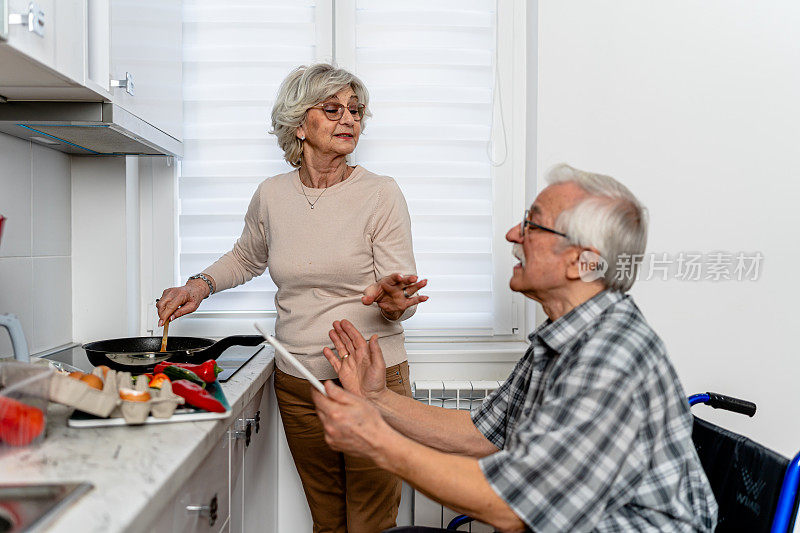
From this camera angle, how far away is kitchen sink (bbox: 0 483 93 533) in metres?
0.83

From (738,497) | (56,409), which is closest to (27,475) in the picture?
(56,409)

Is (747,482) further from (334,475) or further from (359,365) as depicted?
(334,475)

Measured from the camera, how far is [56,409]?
1338 millimetres

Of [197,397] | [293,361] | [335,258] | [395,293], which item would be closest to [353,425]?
[293,361]

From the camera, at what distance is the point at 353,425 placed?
114 centimetres

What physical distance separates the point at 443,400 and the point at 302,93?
1.08 metres

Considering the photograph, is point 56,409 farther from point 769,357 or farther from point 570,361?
point 769,357

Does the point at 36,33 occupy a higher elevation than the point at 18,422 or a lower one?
higher

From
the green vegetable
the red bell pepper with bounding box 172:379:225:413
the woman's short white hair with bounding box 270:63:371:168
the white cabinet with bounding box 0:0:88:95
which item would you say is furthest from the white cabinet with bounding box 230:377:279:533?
the white cabinet with bounding box 0:0:88:95

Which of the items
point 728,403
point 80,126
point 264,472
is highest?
point 80,126

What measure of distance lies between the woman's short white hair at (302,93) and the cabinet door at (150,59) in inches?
13.7

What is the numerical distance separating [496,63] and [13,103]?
1513 millimetres

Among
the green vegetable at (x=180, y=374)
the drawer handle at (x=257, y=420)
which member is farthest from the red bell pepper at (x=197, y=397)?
the drawer handle at (x=257, y=420)

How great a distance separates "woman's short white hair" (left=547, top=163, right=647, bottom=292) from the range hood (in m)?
1.08
